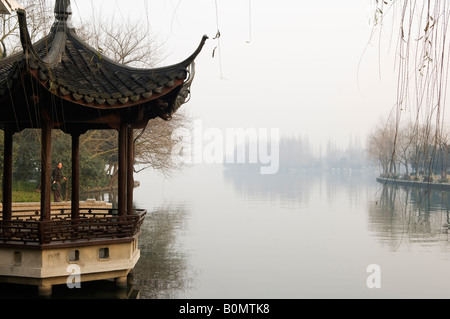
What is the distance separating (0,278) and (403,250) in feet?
26.6

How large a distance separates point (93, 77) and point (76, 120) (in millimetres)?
598

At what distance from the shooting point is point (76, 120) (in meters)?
6.74

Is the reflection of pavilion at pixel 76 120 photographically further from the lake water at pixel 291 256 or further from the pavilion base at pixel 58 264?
the lake water at pixel 291 256

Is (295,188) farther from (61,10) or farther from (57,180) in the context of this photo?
(61,10)

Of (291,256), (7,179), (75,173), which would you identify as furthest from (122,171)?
(291,256)

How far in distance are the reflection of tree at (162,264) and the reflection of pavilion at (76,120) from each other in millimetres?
583

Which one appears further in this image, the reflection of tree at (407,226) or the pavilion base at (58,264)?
the reflection of tree at (407,226)

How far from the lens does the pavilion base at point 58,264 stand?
6.27 metres

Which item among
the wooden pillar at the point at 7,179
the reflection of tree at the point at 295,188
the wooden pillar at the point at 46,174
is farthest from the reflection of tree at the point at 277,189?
the wooden pillar at the point at 46,174

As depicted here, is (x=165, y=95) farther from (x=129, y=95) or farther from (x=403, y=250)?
(x=403, y=250)

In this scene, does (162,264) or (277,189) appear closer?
(162,264)

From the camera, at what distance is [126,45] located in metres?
22.1

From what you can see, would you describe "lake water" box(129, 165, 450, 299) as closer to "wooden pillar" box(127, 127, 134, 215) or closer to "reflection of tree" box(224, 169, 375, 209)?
"wooden pillar" box(127, 127, 134, 215)
